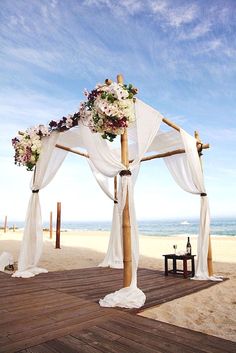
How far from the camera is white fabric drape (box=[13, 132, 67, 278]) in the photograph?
536cm

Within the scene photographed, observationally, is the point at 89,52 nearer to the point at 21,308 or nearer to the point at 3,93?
the point at 3,93

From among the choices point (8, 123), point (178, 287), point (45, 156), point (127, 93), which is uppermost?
point (8, 123)

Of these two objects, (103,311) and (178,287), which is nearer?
(103,311)

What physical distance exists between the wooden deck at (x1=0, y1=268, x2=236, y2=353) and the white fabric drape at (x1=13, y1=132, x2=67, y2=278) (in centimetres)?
87

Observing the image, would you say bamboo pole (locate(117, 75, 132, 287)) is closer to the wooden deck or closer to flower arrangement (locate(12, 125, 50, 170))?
the wooden deck

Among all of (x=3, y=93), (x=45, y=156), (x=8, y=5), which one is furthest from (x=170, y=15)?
(x=3, y=93)

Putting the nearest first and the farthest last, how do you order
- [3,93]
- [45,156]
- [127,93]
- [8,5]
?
1. [127,93]
2. [8,5]
3. [45,156]
4. [3,93]

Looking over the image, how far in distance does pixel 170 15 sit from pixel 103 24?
1.34 metres

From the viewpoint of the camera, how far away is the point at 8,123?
7.48 m

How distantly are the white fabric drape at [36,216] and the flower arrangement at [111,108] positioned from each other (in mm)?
1768

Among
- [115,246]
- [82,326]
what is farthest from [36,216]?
[82,326]

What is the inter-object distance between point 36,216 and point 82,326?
3.27 metres

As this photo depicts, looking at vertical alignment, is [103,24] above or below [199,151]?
above

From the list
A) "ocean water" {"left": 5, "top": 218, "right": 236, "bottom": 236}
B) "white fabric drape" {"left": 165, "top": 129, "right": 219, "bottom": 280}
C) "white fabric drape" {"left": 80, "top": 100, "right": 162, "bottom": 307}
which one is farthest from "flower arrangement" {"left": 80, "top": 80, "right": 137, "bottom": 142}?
"ocean water" {"left": 5, "top": 218, "right": 236, "bottom": 236}
